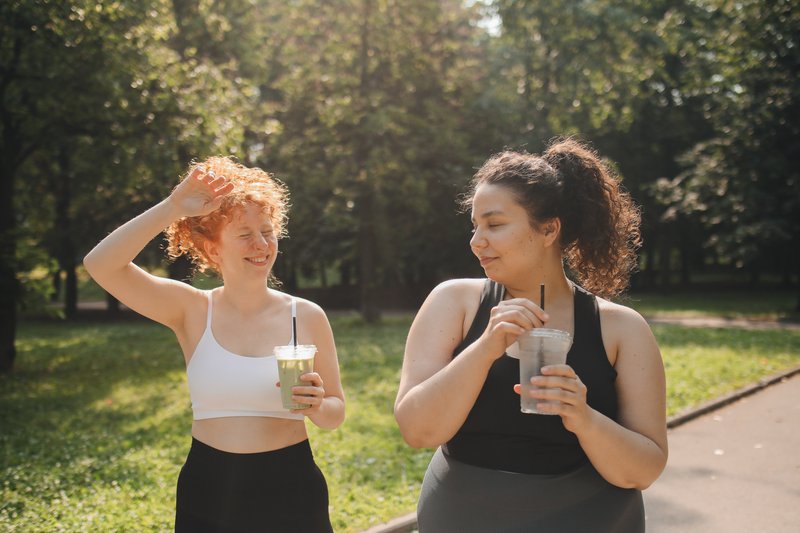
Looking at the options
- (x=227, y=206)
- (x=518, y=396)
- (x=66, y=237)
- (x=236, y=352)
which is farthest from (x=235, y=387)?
(x=66, y=237)

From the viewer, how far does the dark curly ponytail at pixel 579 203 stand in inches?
95.4

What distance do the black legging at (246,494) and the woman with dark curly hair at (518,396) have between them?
45cm

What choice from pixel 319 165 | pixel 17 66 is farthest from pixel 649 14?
pixel 17 66

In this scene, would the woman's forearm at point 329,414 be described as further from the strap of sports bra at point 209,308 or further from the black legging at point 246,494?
the strap of sports bra at point 209,308

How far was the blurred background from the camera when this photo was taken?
1166 cm

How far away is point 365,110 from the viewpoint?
19609 millimetres

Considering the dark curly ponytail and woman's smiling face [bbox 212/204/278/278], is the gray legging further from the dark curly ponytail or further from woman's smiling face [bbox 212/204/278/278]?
woman's smiling face [bbox 212/204/278/278]

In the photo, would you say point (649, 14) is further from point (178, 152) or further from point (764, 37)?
point (178, 152)

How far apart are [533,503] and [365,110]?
18.1 metres

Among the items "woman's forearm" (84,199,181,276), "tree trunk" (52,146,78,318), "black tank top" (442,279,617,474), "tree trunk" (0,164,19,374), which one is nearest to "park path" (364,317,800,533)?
"black tank top" (442,279,617,474)

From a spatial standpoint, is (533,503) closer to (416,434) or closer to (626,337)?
(416,434)

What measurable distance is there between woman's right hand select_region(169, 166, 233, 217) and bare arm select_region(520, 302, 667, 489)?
4.33 ft


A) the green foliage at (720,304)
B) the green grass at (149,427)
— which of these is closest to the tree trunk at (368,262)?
the green grass at (149,427)

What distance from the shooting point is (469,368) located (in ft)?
6.97
